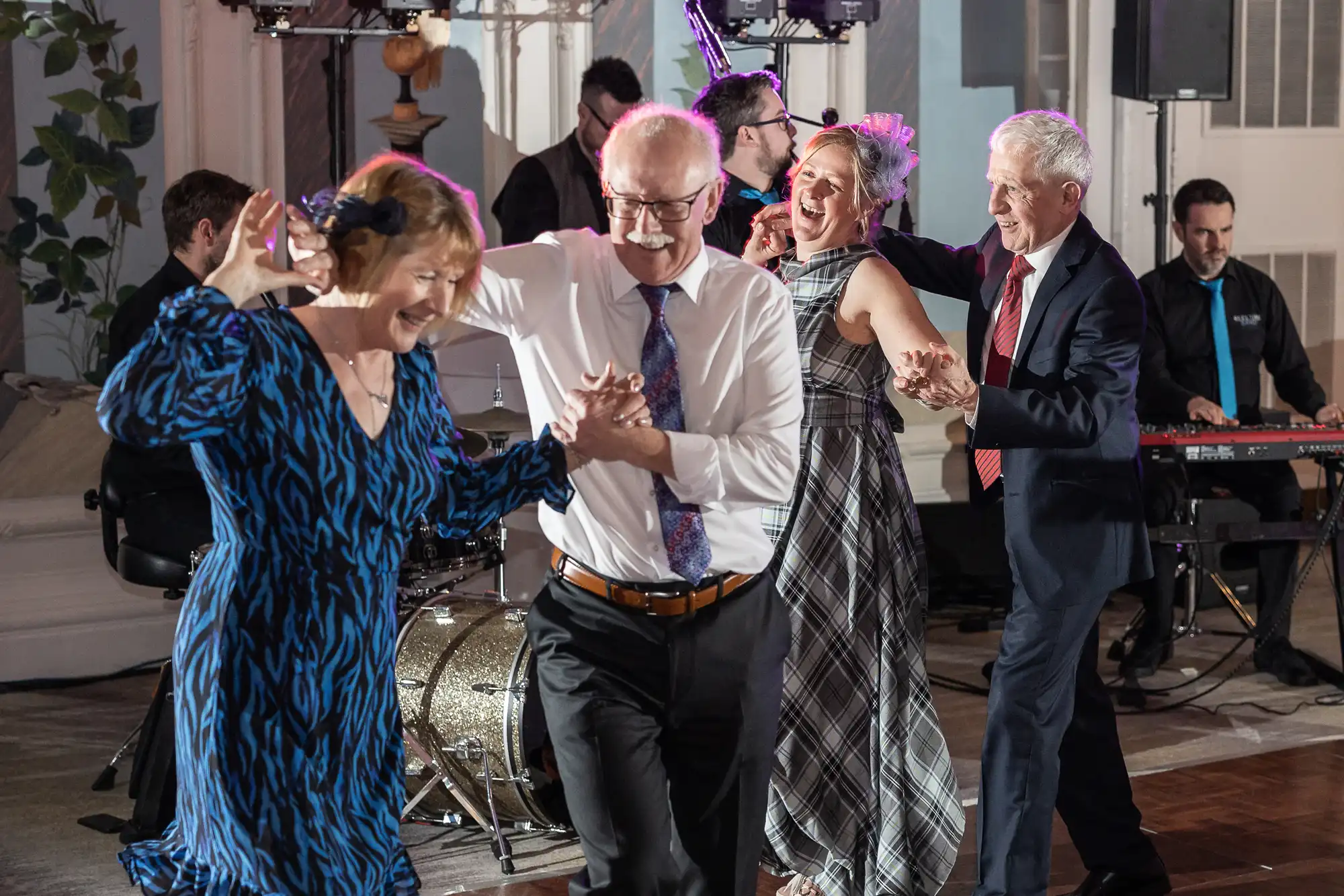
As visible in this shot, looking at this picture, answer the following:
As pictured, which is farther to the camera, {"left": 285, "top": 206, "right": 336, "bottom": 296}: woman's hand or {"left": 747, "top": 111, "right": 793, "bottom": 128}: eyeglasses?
{"left": 747, "top": 111, "right": 793, "bottom": 128}: eyeglasses

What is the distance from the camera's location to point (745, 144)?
433 centimetres

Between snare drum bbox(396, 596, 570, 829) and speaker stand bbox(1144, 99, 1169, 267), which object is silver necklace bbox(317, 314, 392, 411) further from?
speaker stand bbox(1144, 99, 1169, 267)

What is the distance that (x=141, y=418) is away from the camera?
1892 mm

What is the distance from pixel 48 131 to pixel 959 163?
13.0 ft

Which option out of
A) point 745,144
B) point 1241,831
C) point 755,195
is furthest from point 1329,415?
point 745,144

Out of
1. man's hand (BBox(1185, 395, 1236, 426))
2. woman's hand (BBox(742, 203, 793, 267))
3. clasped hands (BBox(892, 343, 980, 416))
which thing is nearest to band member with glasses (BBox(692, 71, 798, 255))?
woman's hand (BBox(742, 203, 793, 267))

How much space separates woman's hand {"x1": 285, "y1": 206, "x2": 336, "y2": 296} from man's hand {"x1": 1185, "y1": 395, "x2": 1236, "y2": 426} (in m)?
4.18

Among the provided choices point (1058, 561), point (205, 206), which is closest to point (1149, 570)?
point (1058, 561)

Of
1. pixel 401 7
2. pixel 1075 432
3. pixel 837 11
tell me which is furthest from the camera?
pixel 837 11

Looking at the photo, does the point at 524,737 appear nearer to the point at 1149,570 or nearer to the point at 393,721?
the point at 1149,570

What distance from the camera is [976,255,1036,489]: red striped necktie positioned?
341cm

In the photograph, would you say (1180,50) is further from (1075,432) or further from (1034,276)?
(1075,432)

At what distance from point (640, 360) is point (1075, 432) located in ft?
3.41

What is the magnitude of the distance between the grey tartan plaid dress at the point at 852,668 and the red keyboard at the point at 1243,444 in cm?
202
